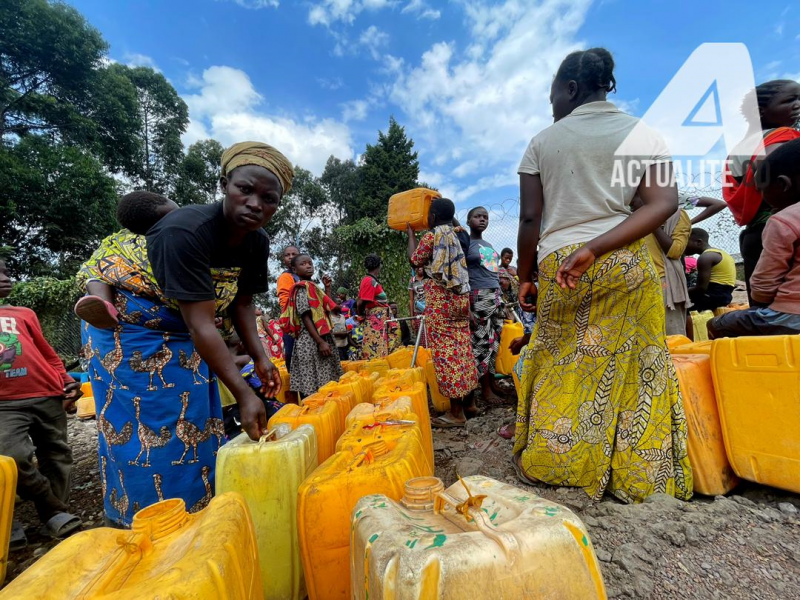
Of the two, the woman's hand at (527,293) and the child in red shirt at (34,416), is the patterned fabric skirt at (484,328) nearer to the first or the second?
the woman's hand at (527,293)

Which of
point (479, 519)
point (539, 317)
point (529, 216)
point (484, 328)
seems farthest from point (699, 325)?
point (479, 519)

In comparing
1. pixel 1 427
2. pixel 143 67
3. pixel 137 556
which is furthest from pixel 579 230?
pixel 143 67

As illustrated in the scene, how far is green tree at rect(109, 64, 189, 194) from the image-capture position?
19.8 meters

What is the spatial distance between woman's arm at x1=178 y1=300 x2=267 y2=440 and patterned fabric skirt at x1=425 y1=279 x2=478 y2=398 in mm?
2353

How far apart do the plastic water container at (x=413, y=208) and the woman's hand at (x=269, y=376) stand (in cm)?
304

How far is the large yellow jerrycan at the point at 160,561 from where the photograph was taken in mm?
696

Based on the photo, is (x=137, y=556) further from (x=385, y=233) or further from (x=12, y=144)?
(x=12, y=144)

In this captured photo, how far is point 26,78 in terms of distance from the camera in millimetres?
15453

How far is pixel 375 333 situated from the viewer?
614 centimetres

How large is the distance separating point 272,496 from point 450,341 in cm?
253

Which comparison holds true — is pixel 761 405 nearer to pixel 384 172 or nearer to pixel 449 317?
pixel 449 317

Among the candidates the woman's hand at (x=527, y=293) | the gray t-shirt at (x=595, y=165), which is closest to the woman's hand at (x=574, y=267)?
the gray t-shirt at (x=595, y=165)

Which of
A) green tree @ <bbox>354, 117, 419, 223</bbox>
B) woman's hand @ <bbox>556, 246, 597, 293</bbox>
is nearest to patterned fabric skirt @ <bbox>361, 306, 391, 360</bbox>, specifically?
woman's hand @ <bbox>556, 246, 597, 293</bbox>

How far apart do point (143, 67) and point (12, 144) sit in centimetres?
961
